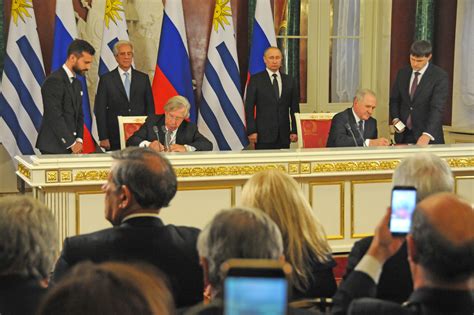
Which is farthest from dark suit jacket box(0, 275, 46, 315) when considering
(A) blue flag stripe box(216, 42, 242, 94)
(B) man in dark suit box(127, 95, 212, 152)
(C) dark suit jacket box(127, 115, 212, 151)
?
(A) blue flag stripe box(216, 42, 242, 94)

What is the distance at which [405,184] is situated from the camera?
2.95 metres

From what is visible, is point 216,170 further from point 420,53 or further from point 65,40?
point 65,40

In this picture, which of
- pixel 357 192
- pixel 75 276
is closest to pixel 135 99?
pixel 357 192

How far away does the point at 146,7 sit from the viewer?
27.4ft

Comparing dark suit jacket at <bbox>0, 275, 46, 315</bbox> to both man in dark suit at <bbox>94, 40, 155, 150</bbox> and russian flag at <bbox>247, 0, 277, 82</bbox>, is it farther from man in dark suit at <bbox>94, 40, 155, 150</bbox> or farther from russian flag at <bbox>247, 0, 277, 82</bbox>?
russian flag at <bbox>247, 0, 277, 82</bbox>

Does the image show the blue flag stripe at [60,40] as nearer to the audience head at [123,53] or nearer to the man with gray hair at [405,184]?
the audience head at [123,53]

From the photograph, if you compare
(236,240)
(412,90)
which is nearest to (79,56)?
(412,90)

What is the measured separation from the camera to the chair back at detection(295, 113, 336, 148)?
6801 mm

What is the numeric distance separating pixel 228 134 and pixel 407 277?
5585 millimetres

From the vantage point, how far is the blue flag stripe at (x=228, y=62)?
8359 millimetres

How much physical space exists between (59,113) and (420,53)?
116 inches

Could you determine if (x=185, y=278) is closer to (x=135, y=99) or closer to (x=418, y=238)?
(x=418, y=238)

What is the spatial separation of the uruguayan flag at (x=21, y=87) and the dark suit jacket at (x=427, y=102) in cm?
319

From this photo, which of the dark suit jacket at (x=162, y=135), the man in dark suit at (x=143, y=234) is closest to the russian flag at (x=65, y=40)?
the dark suit jacket at (x=162, y=135)
